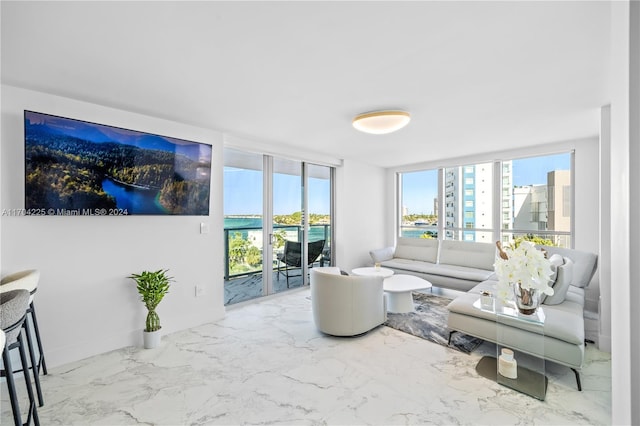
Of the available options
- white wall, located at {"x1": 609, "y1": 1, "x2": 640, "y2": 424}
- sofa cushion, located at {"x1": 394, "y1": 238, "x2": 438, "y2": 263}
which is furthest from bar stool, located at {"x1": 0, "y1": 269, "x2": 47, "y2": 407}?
sofa cushion, located at {"x1": 394, "y1": 238, "x2": 438, "y2": 263}

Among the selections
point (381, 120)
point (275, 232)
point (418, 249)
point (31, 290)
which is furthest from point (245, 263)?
point (418, 249)

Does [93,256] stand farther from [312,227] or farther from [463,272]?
[463,272]

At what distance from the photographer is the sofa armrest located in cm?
527

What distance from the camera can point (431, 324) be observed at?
339cm

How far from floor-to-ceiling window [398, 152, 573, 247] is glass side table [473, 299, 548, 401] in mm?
2797

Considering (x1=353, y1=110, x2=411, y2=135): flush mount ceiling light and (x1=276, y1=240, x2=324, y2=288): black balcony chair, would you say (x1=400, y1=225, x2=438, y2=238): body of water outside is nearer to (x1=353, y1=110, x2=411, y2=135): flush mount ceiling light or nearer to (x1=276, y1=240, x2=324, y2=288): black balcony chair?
(x1=276, y1=240, x2=324, y2=288): black balcony chair

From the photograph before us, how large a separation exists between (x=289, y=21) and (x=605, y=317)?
11.9 feet

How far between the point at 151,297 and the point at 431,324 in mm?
3001

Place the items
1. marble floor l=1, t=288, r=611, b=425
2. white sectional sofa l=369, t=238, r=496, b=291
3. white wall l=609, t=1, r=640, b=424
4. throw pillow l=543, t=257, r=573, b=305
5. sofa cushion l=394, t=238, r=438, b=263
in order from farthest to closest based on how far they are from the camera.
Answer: sofa cushion l=394, t=238, r=438, b=263 → white sectional sofa l=369, t=238, r=496, b=291 → throw pillow l=543, t=257, r=573, b=305 → marble floor l=1, t=288, r=611, b=425 → white wall l=609, t=1, r=640, b=424

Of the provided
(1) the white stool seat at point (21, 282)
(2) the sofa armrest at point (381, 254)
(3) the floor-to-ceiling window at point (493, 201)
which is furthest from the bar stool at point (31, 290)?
(3) the floor-to-ceiling window at point (493, 201)

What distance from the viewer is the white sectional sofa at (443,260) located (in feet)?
14.2

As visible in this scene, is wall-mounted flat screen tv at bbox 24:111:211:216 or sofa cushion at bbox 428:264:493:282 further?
sofa cushion at bbox 428:264:493:282

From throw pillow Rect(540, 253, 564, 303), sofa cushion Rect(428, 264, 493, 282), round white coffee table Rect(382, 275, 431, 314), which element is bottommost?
round white coffee table Rect(382, 275, 431, 314)

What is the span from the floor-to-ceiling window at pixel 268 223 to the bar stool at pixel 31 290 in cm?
202
